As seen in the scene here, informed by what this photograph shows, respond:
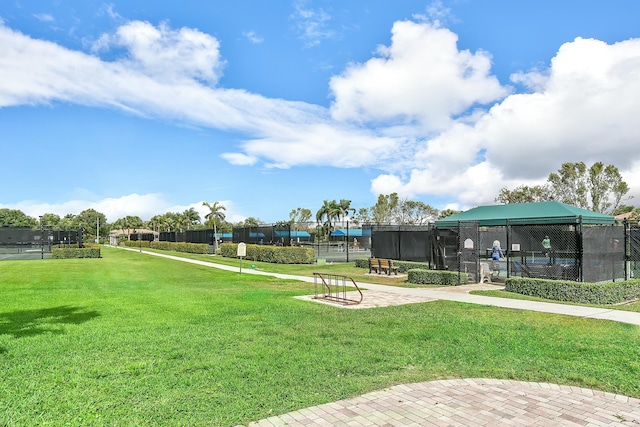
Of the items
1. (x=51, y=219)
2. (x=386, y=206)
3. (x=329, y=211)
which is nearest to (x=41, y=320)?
(x=386, y=206)

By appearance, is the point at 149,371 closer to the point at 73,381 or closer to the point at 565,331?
the point at 73,381

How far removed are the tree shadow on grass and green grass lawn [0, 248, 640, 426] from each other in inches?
0.8

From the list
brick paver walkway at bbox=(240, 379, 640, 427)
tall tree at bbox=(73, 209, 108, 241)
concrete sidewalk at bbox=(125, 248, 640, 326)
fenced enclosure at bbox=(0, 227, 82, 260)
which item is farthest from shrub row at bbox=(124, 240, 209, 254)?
tall tree at bbox=(73, 209, 108, 241)

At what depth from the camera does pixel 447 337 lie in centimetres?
659

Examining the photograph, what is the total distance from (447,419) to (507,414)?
0.57 m

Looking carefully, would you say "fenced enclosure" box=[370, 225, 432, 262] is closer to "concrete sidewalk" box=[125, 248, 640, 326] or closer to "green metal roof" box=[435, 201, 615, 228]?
"green metal roof" box=[435, 201, 615, 228]

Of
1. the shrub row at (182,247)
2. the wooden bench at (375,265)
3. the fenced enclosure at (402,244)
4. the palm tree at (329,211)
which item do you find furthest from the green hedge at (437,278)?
the palm tree at (329,211)

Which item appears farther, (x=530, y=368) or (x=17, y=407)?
(x=530, y=368)

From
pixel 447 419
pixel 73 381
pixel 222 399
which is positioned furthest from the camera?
pixel 73 381

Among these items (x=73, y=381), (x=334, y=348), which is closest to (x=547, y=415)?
(x=334, y=348)

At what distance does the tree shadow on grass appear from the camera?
6902 mm

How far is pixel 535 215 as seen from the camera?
57.5 feet

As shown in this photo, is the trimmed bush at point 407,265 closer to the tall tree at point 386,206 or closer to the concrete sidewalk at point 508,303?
the concrete sidewalk at point 508,303

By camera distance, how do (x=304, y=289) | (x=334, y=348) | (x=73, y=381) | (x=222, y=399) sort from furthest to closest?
(x=304, y=289) → (x=334, y=348) → (x=73, y=381) → (x=222, y=399)
